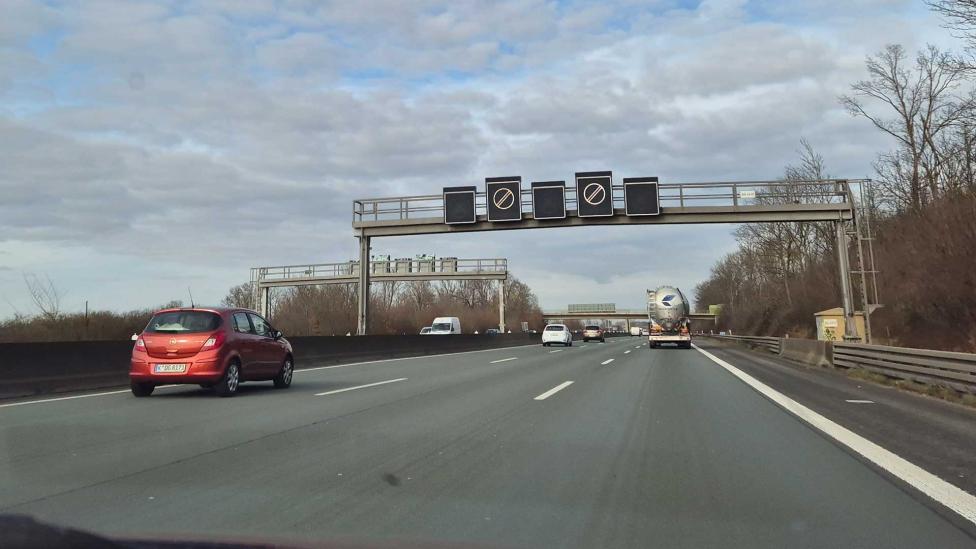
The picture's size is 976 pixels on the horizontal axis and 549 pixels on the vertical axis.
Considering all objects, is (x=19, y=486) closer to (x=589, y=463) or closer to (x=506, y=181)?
(x=589, y=463)

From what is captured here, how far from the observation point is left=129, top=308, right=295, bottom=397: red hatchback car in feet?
37.1

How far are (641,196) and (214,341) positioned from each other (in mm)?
21092

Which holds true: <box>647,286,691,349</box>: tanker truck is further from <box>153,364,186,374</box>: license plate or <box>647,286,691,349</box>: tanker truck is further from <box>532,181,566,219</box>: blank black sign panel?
<box>153,364,186,374</box>: license plate

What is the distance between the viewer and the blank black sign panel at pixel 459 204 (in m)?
30.2

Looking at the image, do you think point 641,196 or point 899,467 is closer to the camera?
point 899,467

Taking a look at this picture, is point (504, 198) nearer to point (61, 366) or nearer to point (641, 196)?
point (641, 196)

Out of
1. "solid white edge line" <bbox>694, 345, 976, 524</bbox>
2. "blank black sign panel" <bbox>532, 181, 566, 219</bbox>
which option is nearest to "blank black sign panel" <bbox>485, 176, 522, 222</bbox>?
"blank black sign panel" <bbox>532, 181, 566, 219</bbox>

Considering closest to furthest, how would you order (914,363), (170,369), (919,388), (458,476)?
1. (458,476)
2. (170,369)
3. (919,388)
4. (914,363)

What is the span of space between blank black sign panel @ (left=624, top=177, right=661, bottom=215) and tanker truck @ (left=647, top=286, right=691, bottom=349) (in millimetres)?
Result: 12794

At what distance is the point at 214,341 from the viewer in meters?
11.5

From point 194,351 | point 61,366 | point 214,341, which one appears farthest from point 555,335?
point 194,351

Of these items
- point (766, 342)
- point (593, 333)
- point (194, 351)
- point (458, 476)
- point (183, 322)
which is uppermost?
point (183, 322)

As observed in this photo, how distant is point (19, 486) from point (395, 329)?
55.5m

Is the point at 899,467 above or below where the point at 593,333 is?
below
